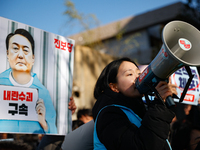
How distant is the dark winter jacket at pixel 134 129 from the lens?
1.27 meters

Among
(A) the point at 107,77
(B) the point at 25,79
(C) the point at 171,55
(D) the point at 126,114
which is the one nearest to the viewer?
(C) the point at 171,55

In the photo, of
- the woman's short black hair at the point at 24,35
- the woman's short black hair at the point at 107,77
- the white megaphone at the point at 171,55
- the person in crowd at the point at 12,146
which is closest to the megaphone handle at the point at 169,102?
the white megaphone at the point at 171,55

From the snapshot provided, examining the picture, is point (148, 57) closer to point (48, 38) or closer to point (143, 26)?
point (143, 26)

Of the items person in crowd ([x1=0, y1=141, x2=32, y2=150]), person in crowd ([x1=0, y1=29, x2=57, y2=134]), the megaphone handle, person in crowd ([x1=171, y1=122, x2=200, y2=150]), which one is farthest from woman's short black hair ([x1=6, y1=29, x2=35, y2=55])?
person in crowd ([x1=171, y1=122, x2=200, y2=150])

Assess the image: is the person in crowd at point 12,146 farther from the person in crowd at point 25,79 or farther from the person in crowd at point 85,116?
the person in crowd at point 85,116

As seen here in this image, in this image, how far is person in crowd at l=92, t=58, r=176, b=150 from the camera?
1.28 meters

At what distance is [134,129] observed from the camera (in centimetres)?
135

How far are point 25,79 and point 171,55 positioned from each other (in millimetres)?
1303

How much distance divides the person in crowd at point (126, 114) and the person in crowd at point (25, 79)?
25.6 inches

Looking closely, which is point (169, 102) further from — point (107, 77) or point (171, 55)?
point (107, 77)

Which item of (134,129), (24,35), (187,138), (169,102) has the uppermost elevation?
(24,35)

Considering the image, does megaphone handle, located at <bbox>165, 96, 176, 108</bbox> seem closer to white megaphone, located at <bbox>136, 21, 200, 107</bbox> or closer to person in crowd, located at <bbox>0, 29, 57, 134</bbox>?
white megaphone, located at <bbox>136, 21, 200, 107</bbox>

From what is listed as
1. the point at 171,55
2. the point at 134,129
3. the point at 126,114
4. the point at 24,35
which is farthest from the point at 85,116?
the point at 171,55

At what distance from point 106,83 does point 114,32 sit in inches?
458
